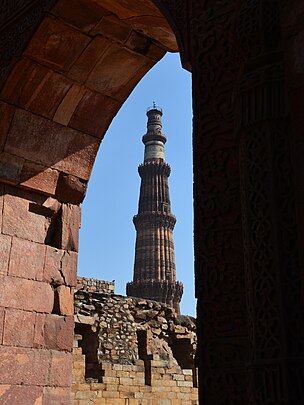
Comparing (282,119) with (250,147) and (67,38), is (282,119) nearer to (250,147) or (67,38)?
(250,147)

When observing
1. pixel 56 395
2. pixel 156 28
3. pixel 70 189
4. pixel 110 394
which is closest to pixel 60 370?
pixel 56 395

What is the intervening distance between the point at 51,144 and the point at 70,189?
0.44m

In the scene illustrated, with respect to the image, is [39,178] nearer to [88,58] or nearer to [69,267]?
[69,267]

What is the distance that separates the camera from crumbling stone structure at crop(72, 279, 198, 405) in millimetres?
10969

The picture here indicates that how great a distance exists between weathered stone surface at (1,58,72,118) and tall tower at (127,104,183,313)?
1114 inches

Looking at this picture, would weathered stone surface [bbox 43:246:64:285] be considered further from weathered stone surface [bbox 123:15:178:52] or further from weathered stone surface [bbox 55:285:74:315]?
weathered stone surface [bbox 123:15:178:52]

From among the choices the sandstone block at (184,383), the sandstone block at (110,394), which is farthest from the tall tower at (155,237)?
the sandstone block at (110,394)

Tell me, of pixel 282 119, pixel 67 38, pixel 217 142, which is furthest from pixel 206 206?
pixel 67 38

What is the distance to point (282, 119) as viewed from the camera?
242 cm

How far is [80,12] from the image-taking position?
4332mm

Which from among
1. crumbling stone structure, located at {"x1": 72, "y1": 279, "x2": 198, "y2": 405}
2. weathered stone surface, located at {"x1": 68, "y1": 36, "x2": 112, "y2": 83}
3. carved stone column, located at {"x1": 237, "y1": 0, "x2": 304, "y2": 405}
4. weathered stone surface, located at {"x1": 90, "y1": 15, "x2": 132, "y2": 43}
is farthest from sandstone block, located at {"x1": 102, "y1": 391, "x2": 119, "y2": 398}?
carved stone column, located at {"x1": 237, "y1": 0, "x2": 304, "y2": 405}

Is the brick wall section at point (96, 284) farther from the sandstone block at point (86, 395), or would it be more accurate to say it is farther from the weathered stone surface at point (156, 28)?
the weathered stone surface at point (156, 28)

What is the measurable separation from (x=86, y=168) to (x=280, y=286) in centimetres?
327

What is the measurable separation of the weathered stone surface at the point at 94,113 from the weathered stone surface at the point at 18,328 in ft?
5.51
